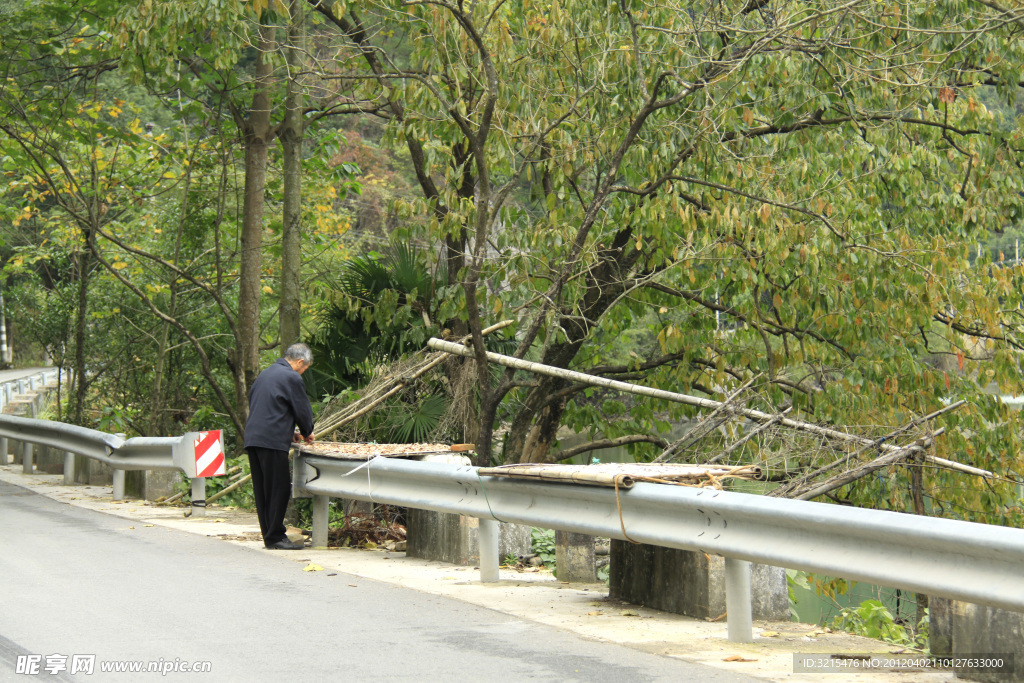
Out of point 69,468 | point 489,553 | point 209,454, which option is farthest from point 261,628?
point 69,468

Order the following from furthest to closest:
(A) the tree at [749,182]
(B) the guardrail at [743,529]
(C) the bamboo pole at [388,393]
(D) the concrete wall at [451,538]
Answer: (C) the bamboo pole at [388,393] → (A) the tree at [749,182] → (D) the concrete wall at [451,538] → (B) the guardrail at [743,529]

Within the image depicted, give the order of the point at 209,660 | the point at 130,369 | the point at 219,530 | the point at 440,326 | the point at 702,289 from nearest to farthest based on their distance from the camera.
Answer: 1. the point at 209,660
2. the point at 219,530
3. the point at 702,289
4. the point at 440,326
5. the point at 130,369

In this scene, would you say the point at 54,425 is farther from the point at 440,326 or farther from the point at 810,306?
the point at 810,306

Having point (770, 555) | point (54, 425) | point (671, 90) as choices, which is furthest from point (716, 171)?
point (54, 425)

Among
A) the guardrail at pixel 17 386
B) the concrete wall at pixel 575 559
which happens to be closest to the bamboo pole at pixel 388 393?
the concrete wall at pixel 575 559

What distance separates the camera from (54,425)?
551 inches

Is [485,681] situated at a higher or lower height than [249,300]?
lower

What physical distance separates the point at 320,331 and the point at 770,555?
9002mm

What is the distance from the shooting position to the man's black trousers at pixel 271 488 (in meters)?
8.83

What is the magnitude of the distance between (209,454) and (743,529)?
7.02 m

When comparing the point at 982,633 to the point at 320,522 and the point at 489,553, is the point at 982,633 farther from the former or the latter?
the point at 320,522

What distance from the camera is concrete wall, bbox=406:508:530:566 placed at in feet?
27.1

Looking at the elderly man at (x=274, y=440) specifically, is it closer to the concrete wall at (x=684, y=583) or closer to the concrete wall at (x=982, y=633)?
the concrete wall at (x=684, y=583)

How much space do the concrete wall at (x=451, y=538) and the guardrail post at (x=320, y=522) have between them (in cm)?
88
